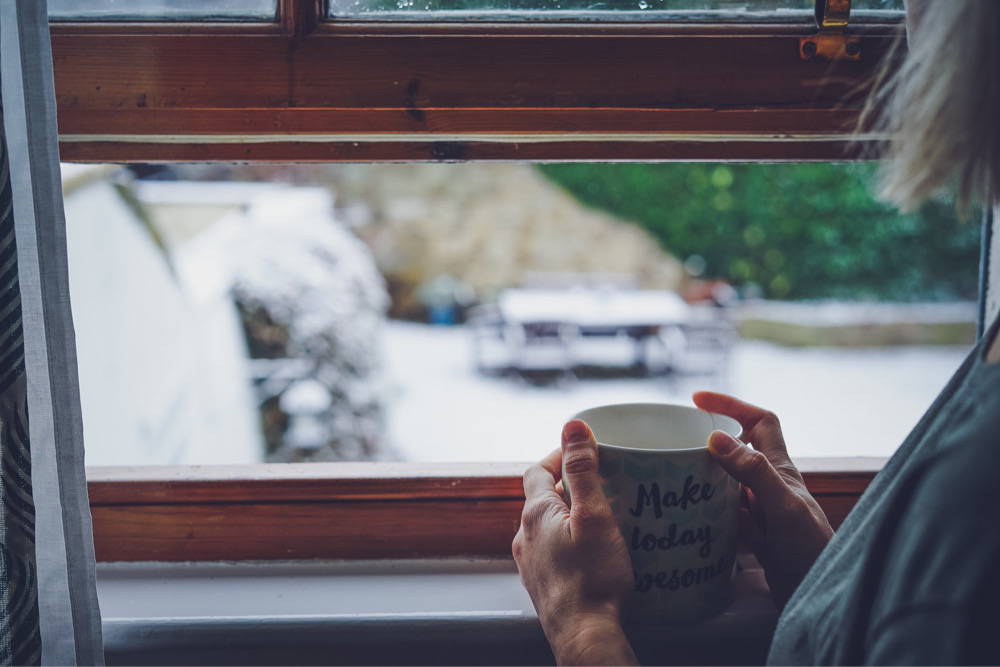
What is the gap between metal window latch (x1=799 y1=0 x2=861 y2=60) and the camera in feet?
1.88

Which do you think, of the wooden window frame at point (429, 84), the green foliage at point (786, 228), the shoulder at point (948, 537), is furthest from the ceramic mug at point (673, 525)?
the green foliage at point (786, 228)

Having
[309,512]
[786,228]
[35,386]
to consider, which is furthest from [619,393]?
[35,386]

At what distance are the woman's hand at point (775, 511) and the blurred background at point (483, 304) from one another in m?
0.20

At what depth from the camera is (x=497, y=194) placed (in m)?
6.41

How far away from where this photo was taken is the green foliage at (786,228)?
5.43m

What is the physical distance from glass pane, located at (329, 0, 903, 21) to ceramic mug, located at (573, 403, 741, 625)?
35 centimetres

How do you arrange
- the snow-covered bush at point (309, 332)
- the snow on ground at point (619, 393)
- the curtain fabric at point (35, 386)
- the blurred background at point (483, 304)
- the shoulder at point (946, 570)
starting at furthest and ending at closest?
the snow on ground at point (619, 393) → the snow-covered bush at point (309, 332) → the blurred background at point (483, 304) → the curtain fabric at point (35, 386) → the shoulder at point (946, 570)

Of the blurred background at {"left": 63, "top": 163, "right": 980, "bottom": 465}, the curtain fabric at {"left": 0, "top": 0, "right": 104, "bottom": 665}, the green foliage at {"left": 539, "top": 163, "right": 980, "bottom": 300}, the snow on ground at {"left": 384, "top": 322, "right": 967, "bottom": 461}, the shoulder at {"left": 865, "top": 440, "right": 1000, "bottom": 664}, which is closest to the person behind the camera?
the shoulder at {"left": 865, "top": 440, "right": 1000, "bottom": 664}

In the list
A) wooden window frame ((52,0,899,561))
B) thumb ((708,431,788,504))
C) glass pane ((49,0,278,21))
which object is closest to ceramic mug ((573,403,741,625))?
thumb ((708,431,788,504))

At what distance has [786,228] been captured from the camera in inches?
228

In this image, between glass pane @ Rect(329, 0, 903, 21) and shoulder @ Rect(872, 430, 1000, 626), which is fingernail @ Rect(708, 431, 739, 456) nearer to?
Result: shoulder @ Rect(872, 430, 1000, 626)

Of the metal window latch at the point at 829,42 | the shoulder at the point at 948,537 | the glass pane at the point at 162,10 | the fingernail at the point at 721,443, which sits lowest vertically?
the fingernail at the point at 721,443

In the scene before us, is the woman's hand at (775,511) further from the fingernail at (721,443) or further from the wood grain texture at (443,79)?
the wood grain texture at (443,79)

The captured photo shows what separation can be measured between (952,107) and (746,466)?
257 millimetres
